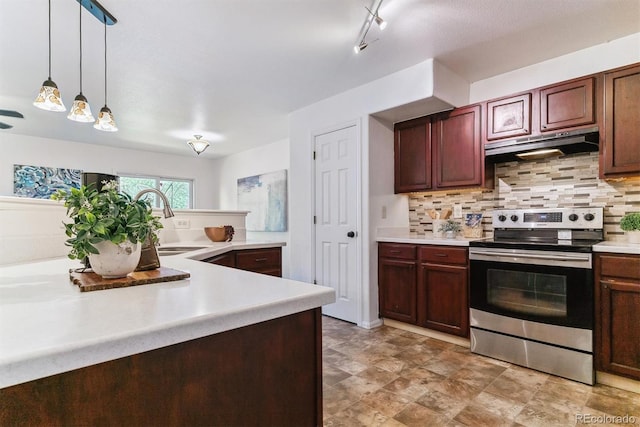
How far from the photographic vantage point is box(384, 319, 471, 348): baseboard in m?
2.78

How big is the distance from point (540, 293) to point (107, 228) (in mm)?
2625

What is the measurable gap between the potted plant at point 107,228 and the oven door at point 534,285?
2409 millimetres

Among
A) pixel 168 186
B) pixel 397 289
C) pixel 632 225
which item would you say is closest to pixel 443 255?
pixel 397 289

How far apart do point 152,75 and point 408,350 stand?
3319 millimetres

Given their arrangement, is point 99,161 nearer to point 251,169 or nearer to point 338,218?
point 251,169

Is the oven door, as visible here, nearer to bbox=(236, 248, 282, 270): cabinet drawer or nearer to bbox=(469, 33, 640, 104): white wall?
bbox=(469, 33, 640, 104): white wall

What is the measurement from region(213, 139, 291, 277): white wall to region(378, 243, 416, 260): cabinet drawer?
7.56ft

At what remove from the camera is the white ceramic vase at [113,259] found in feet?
3.13

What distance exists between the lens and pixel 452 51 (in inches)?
104

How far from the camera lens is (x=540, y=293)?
7.64 feet

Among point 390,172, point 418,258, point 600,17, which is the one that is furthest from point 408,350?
point 600,17

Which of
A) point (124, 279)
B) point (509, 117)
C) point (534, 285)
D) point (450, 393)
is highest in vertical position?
point (509, 117)

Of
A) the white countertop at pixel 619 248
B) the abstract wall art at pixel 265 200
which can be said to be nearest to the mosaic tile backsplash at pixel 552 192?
the white countertop at pixel 619 248

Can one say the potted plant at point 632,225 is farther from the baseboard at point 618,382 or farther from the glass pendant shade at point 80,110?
the glass pendant shade at point 80,110
